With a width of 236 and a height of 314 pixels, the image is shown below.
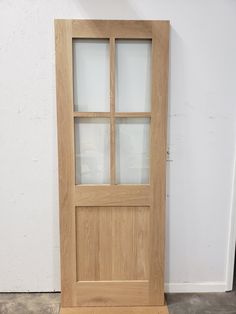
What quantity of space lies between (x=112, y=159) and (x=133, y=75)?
0.56 m

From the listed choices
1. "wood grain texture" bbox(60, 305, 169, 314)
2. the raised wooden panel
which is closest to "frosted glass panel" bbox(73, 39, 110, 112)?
the raised wooden panel

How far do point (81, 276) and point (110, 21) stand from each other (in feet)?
5.43

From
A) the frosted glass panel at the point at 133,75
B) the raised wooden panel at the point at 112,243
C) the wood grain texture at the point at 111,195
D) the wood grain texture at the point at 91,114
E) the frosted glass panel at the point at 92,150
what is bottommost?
the raised wooden panel at the point at 112,243

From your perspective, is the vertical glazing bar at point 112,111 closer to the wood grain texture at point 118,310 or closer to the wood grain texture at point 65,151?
the wood grain texture at point 65,151

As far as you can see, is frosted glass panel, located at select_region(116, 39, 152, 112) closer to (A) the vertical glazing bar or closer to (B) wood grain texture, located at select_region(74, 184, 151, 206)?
(A) the vertical glazing bar

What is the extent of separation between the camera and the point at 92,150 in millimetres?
1915

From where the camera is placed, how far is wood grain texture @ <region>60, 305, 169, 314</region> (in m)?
1.92

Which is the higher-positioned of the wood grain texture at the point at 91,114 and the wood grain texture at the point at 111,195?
the wood grain texture at the point at 91,114

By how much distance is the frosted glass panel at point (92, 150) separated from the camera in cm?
188

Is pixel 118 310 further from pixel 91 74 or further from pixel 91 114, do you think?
pixel 91 74

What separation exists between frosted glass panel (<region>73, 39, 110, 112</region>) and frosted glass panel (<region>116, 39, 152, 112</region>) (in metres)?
0.08

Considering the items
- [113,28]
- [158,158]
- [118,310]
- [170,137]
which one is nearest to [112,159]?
[158,158]

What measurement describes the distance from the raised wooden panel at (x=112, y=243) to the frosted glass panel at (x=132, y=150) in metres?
0.21

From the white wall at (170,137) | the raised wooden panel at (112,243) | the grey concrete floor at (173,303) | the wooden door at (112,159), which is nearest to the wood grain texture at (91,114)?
the wooden door at (112,159)
